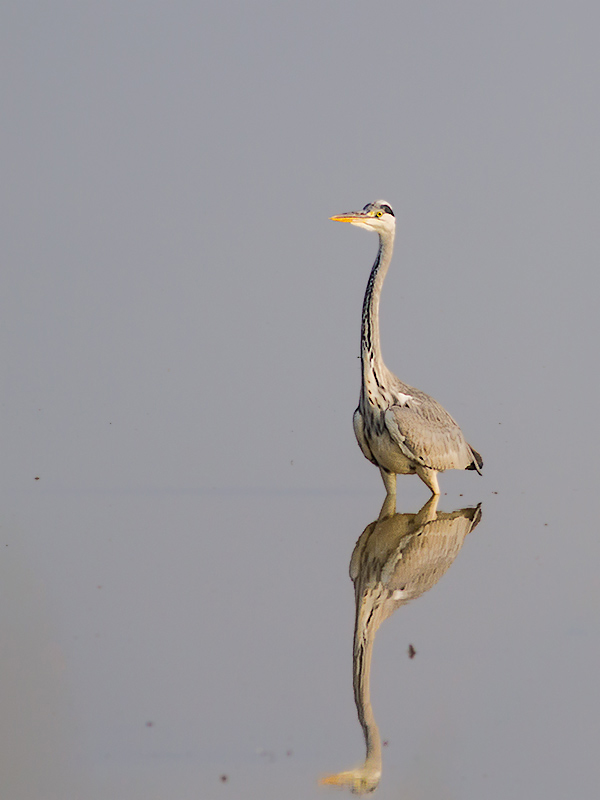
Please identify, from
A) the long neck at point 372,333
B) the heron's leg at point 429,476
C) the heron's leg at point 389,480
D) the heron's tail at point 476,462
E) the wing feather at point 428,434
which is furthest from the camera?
the heron's tail at point 476,462

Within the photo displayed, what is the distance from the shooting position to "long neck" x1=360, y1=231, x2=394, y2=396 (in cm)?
1091

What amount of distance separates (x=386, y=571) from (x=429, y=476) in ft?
8.45

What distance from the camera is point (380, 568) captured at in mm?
9047

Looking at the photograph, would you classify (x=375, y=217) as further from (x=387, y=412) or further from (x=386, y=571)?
(x=386, y=571)

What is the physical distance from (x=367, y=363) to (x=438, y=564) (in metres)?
2.39

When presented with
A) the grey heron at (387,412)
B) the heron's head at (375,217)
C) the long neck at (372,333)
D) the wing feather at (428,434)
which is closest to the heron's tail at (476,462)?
the wing feather at (428,434)

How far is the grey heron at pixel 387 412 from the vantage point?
10891 millimetres

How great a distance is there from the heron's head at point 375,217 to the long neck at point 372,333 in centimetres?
9

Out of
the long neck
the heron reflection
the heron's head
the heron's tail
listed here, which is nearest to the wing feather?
the heron's tail

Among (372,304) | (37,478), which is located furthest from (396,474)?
(37,478)

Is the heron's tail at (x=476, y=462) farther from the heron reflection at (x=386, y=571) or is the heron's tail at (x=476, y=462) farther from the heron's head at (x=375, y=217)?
the heron's head at (x=375, y=217)

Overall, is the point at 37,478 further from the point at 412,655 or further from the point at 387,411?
the point at 412,655

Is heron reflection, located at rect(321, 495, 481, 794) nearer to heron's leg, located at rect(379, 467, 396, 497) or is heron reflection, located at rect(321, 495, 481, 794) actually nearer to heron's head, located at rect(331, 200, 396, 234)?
heron's leg, located at rect(379, 467, 396, 497)

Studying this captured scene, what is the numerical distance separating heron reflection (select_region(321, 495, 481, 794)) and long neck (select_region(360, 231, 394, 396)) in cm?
138
